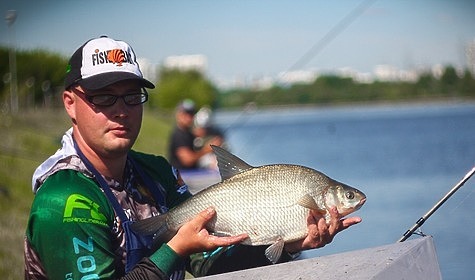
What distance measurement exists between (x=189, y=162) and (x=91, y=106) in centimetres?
1056

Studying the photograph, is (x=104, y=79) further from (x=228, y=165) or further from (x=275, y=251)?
(x=275, y=251)

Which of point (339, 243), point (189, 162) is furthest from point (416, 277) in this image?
point (189, 162)

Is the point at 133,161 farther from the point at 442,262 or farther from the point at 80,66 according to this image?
the point at 442,262

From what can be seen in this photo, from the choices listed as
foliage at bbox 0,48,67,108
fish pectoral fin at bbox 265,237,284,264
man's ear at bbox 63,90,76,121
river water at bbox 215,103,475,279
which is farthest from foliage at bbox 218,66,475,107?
foliage at bbox 0,48,67,108

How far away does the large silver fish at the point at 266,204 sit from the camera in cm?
326

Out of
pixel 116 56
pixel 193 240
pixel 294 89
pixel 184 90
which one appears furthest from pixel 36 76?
pixel 184 90

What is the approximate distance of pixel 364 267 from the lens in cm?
276

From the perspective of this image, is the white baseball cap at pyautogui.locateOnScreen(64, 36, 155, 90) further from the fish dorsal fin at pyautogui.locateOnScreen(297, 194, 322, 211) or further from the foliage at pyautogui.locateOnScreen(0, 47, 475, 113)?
the foliage at pyautogui.locateOnScreen(0, 47, 475, 113)

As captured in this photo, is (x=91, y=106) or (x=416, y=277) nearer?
(x=416, y=277)

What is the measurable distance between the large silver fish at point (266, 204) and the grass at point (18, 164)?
4345mm

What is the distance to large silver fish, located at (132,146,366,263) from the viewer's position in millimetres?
3256

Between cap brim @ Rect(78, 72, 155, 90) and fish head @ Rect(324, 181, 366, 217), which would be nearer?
cap brim @ Rect(78, 72, 155, 90)

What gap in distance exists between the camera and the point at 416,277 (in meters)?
2.81

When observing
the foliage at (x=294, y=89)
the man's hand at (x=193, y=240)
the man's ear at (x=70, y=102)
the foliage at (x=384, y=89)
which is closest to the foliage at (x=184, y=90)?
the foliage at (x=294, y=89)
